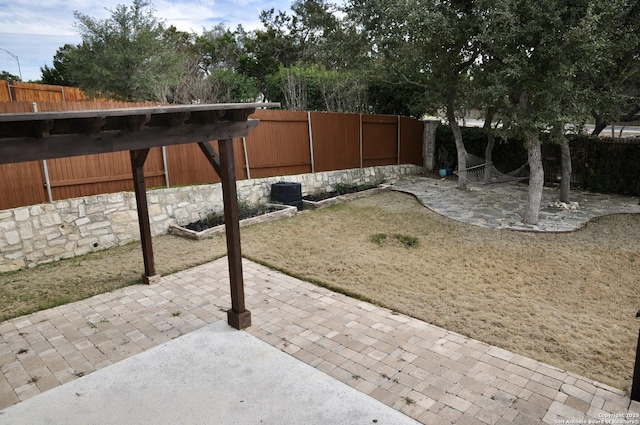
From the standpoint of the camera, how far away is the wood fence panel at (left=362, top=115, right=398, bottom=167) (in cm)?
1209

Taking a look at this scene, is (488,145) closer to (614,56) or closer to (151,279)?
(614,56)

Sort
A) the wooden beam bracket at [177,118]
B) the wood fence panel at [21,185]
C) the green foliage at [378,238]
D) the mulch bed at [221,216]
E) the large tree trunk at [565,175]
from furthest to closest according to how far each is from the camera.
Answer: the large tree trunk at [565,175]
the mulch bed at [221,216]
the green foliage at [378,238]
the wood fence panel at [21,185]
the wooden beam bracket at [177,118]

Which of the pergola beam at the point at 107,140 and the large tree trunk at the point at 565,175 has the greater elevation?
the pergola beam at the point at 107,140

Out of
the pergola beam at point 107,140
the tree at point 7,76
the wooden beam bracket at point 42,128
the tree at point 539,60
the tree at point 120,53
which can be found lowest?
the pergola beam at point 107,140

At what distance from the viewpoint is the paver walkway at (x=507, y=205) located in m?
8.25

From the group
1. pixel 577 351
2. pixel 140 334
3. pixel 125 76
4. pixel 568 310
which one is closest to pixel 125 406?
pixel 140 334

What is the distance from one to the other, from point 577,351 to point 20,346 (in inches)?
213

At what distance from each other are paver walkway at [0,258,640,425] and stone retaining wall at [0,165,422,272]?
1.96 meters

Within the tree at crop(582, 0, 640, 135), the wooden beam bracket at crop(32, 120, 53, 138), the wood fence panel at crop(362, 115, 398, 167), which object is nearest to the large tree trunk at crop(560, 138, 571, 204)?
the tree at crop(582, 0, 640, 135)

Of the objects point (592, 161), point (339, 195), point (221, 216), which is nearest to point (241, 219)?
point (221, 216)

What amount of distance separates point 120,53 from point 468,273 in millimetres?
10392

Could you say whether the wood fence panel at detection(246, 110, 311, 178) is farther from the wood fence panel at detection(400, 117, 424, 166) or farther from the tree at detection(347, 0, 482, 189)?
the wood fence panel at detection(400, 117, 424, 166)

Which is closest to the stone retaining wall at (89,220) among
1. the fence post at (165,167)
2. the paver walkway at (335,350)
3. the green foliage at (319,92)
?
the fence post at (165,167)

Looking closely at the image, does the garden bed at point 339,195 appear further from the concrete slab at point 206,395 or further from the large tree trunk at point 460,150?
the concrete slab at point 206,395
